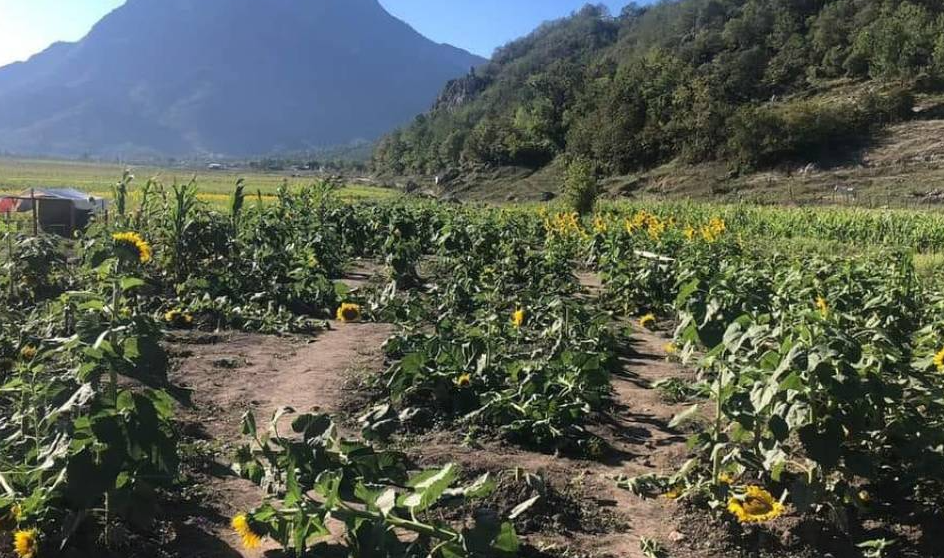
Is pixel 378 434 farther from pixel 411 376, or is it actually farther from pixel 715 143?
pixel 715 143

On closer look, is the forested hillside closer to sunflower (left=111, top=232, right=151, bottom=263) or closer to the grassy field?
the grassy field

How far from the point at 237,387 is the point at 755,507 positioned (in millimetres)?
3437

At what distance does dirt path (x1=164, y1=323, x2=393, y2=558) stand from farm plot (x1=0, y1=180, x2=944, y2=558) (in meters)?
0.02

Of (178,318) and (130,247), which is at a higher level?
(130,247)

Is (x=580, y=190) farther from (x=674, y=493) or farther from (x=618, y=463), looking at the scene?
(x=674, y=493)

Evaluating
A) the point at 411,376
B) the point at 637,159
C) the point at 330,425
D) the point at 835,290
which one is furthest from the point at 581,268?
the point at 637,159

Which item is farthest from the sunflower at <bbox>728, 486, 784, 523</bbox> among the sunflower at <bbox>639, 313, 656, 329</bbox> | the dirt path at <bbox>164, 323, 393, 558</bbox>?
the sunflower at <bbox>639, 313, 656, 329</bbox>

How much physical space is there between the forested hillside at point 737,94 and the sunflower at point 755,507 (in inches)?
1624

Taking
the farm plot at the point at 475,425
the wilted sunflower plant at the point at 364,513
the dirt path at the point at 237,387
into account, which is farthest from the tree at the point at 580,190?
the wilted sunflower plant at the point at 364,513

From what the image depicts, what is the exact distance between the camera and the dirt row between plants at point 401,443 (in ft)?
9.90

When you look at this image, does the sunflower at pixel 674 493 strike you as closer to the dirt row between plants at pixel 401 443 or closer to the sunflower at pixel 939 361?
the dirt row between plants at pixel 401 443

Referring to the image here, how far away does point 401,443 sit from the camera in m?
3.99

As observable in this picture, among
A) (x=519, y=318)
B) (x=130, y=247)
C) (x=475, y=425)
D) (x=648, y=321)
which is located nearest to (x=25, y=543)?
(x=130, y=247)

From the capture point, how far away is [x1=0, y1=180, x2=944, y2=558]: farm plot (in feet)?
8.18
